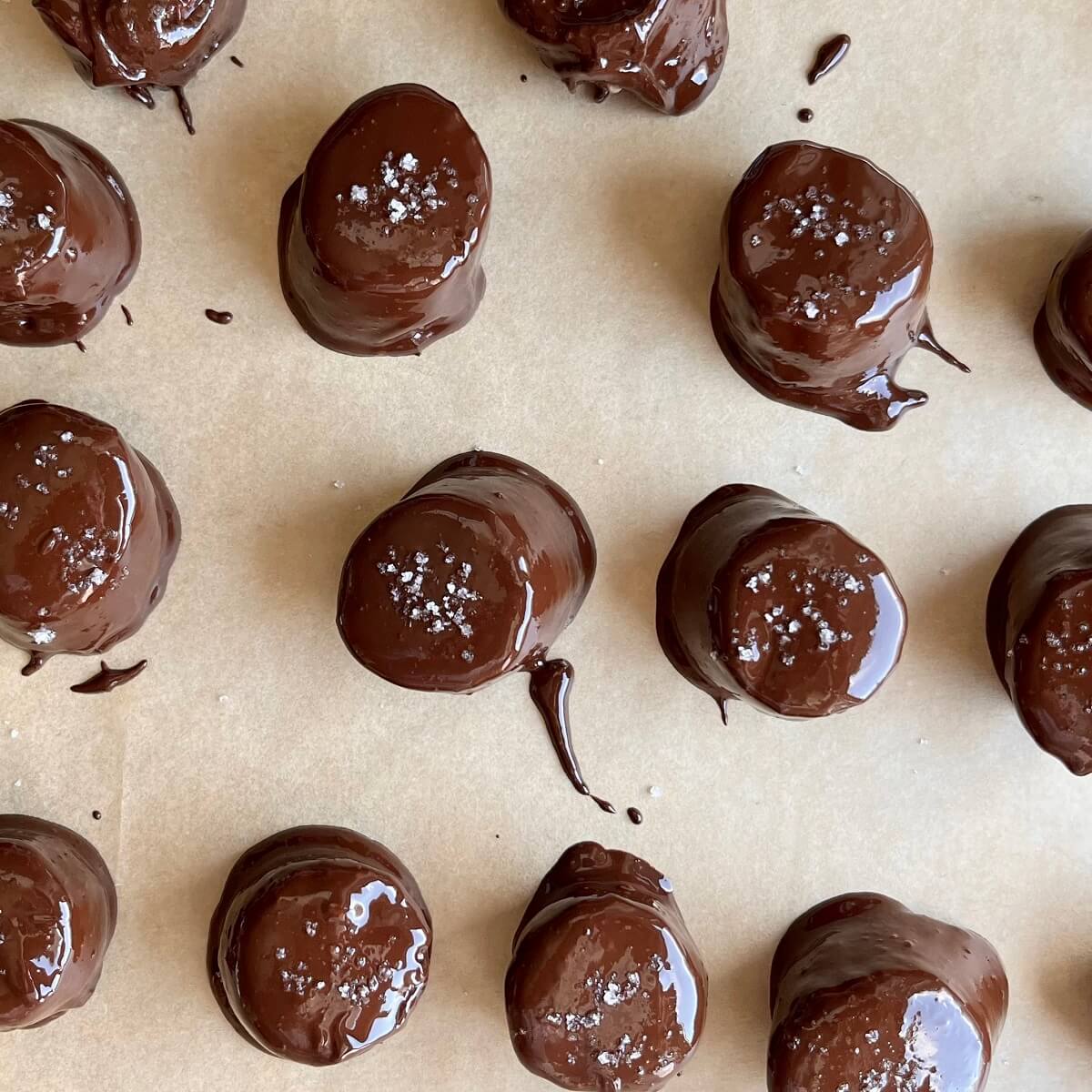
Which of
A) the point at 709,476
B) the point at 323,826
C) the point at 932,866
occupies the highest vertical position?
the point at 709,476

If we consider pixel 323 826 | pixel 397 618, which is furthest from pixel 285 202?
pixel 323 826

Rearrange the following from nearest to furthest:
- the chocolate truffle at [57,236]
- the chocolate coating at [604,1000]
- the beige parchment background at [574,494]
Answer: the chocolate truffle at [57,236] < the chocolate coating at [604,1000] < the beige parchment background at [574,494]

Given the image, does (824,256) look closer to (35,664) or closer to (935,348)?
(935,348)

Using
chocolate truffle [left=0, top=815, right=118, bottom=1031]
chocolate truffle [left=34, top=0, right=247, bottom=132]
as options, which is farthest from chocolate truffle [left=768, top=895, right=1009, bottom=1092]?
chocolate truffle [left=34, top=0, right=247, bottom=132]

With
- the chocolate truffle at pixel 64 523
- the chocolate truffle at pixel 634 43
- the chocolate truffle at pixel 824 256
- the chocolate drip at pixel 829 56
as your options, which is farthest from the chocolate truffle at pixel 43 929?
the chocolate drip at pixel 829 56

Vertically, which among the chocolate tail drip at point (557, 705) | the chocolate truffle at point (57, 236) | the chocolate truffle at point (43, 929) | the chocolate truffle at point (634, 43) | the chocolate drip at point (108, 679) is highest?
the chocolate truffle at point (634, 43)

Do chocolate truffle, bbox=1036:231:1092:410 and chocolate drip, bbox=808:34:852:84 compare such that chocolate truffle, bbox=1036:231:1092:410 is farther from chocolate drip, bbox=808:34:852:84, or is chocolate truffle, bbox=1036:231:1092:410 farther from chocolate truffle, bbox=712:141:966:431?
chocolate drip, bbox=808:34:852:84

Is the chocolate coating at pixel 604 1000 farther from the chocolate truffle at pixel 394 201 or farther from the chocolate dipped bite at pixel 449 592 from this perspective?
the chocolate truffle at pixel 394 201

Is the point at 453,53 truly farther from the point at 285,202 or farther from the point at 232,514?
the point at 232,514
